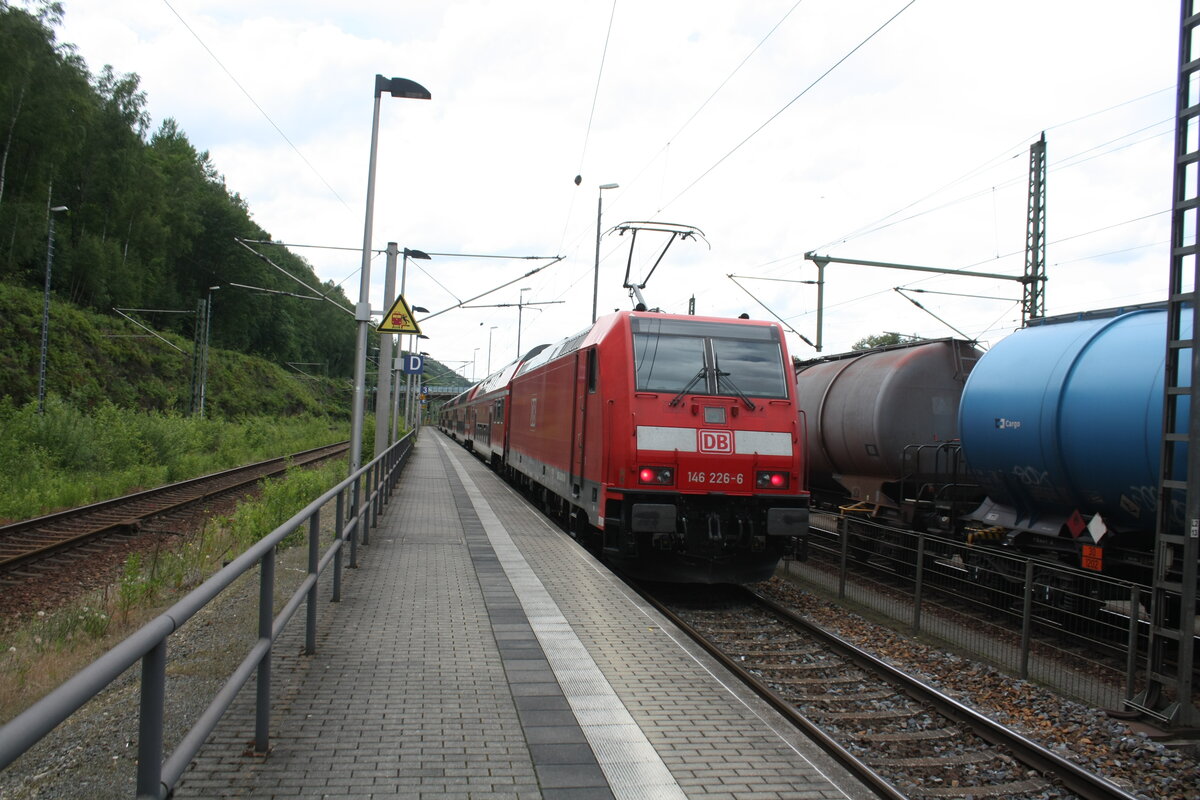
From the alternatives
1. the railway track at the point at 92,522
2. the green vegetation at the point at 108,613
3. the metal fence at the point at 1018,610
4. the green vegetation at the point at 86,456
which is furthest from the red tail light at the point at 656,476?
the green vegetation at the point at 86,456

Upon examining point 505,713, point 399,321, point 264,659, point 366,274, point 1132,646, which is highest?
point 366,274

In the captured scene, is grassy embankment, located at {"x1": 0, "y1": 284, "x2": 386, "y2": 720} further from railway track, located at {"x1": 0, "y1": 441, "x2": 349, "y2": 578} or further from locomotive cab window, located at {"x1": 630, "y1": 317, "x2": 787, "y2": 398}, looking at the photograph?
locomotive cab window, located at {"x1": 630, "y1": 317, "x2": 787, "y2": 398}

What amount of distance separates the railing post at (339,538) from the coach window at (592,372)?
389 cm

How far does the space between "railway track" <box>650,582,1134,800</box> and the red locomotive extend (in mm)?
977

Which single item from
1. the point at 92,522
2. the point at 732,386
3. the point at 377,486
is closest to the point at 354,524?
the point at 377,486

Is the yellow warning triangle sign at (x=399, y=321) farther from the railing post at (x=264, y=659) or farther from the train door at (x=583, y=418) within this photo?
the railing post at (x=264, y=659)

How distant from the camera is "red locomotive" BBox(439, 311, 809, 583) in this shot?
9.08 m

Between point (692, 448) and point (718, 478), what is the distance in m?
0.43

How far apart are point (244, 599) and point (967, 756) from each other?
438 cm

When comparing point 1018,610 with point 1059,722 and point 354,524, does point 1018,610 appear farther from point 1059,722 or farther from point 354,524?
point 354,524

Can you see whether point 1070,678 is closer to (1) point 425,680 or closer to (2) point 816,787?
(2) point 816,787

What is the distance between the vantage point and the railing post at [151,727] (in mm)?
2328

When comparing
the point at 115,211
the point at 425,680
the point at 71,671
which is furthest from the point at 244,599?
the point at 115,211

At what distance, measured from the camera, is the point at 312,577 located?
514 centimetres
